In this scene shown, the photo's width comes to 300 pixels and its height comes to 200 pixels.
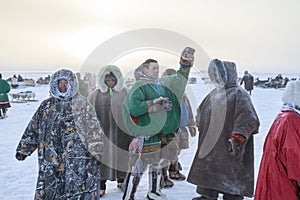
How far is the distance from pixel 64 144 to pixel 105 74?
143 cm

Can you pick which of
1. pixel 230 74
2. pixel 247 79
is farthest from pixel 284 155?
pixel 247 79

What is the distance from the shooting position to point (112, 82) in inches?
163

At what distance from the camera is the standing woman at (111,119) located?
13.6 feet

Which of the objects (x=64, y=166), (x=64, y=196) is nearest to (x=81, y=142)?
(x=64, y=166)

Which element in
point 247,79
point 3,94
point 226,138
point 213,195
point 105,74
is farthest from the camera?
point 247,79

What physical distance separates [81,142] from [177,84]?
1357mm

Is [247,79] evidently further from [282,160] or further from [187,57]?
[282,160]

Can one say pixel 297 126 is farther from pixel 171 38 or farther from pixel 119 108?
pixel 119 108

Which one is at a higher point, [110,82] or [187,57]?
[187,57]

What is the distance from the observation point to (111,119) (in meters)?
4.16

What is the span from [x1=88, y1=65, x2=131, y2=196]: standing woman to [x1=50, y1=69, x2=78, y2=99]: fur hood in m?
1.25

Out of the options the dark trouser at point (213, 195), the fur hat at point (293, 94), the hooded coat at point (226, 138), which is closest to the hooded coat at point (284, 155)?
the fur hat at point (293, 94)

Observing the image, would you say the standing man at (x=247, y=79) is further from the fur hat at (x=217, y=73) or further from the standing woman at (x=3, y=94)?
the fur hat at (x=217, y=73)

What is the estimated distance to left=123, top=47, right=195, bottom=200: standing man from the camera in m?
3.53
